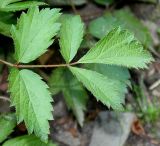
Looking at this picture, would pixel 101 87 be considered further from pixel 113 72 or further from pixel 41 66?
pixel 113 72

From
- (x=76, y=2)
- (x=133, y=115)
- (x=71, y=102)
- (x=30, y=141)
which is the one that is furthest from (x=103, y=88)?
(x=76, y=2)

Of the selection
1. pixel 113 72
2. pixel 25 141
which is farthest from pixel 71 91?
pixel 25 141

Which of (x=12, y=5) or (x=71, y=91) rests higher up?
(x=12, y=5)

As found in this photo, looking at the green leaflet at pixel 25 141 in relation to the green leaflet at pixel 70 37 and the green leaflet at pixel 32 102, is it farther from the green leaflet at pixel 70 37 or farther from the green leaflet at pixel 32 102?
the green leaflet at pixel 70 37

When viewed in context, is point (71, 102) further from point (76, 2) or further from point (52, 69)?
point (76, 2)

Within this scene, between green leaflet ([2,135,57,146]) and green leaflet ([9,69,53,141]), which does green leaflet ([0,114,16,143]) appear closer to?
green leaflet ([2,135,57,146])
